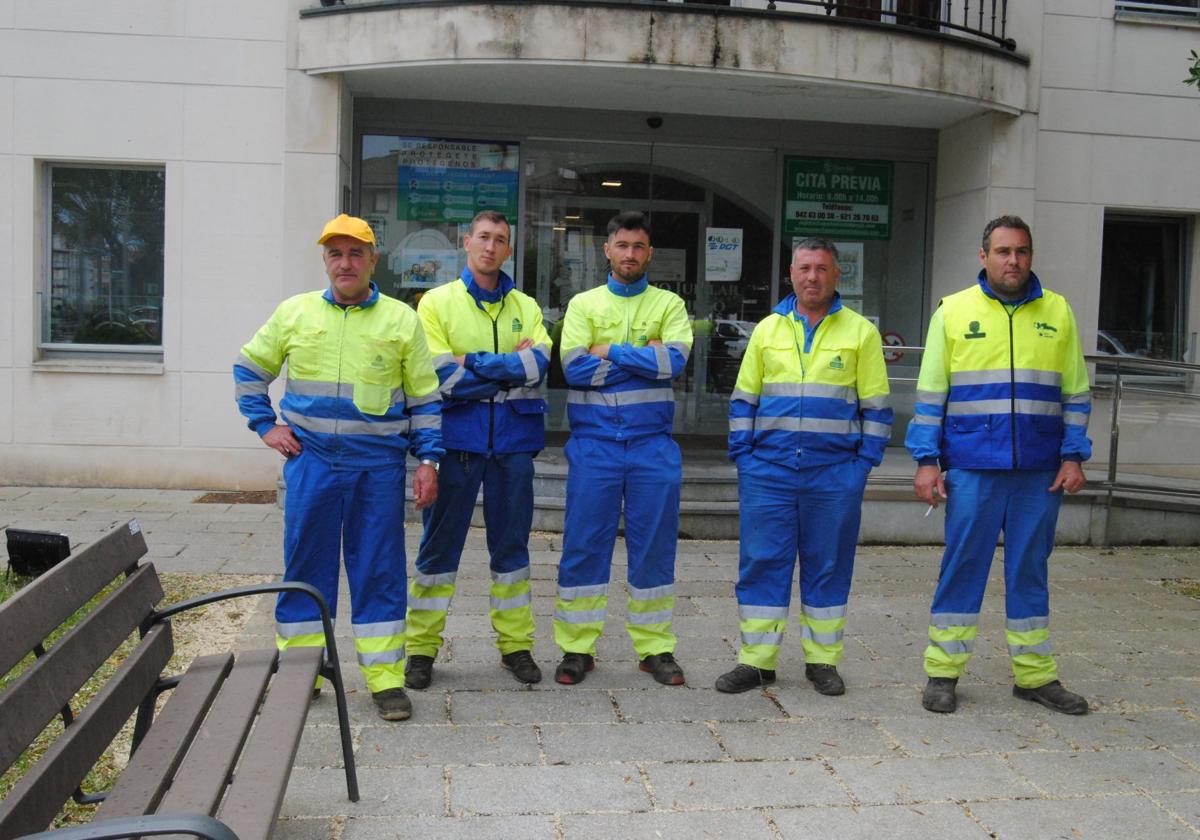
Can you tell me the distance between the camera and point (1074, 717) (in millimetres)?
5086

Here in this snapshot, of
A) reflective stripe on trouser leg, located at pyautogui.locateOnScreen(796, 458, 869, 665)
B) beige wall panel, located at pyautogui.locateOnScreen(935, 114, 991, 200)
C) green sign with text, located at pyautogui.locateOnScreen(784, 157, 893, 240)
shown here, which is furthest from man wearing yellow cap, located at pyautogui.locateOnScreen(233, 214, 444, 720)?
green sign with text, located at pyautogui.locateOnScreen(784, 157, 893, 240)

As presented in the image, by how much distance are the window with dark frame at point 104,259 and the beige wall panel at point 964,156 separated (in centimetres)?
707

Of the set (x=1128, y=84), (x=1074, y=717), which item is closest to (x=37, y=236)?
(x=1074, y=717)

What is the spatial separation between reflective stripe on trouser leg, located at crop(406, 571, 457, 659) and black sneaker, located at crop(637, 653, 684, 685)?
0.97 m

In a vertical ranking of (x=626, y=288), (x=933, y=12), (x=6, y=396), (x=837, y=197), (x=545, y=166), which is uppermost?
(x=933, y=12)

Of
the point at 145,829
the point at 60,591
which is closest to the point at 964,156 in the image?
the point at 60,591

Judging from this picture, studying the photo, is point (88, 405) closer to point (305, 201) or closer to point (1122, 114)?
point (305, 201)

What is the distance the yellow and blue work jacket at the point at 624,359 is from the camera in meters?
5.39

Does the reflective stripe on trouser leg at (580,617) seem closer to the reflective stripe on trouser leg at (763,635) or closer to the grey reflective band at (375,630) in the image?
the reflective stripe on trouser leg at (763,635)

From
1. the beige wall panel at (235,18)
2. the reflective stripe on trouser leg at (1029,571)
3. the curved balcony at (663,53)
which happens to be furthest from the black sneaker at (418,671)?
the beige wall panel at (235,18)

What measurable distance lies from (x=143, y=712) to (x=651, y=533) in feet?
7.79

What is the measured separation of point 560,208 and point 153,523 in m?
4.87

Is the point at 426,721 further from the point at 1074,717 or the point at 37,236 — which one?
the point at 37,236

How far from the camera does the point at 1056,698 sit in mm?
5152
